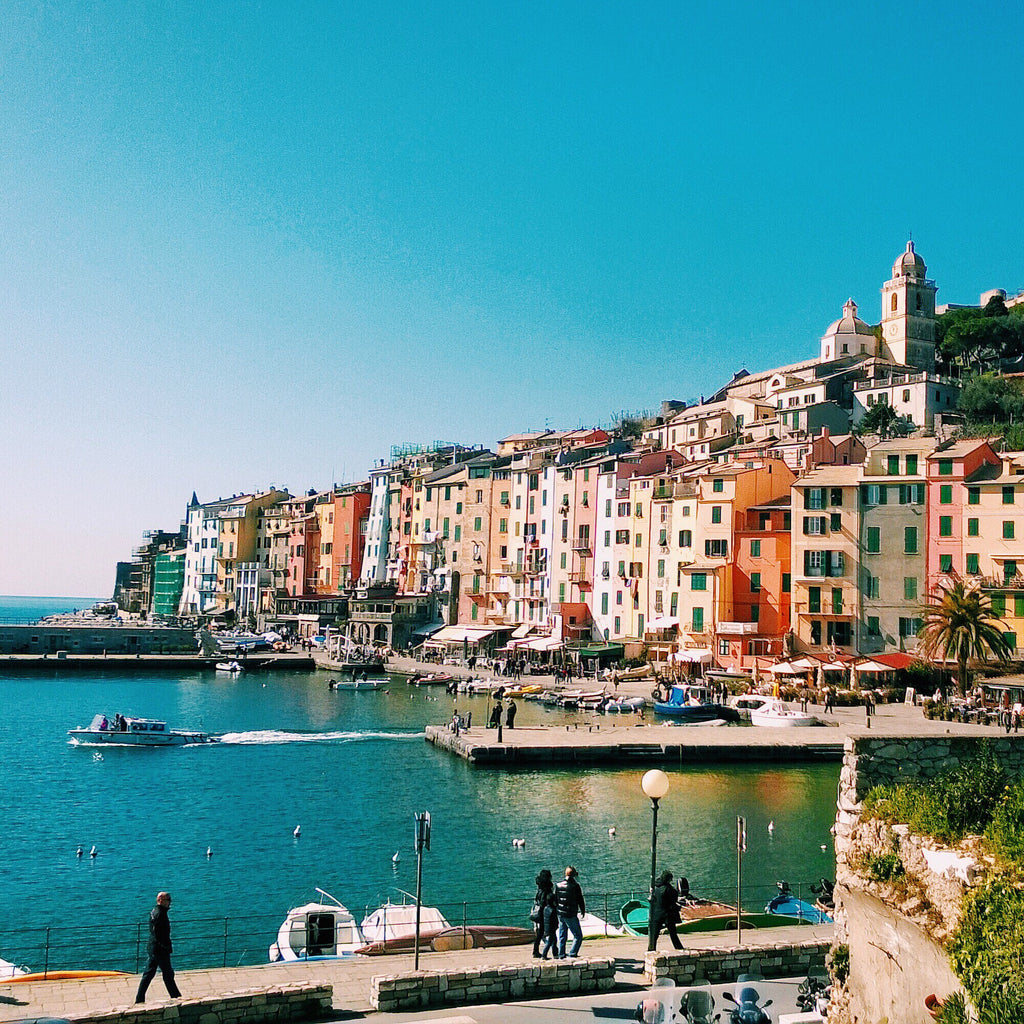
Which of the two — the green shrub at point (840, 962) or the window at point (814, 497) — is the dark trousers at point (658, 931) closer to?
the green shrub at point (840, 962)

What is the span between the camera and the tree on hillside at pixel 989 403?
316 feet

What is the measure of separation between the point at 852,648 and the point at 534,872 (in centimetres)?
4223

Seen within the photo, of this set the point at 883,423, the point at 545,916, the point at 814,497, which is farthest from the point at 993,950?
the point at 883,423

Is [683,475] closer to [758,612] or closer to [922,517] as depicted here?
[758,612]

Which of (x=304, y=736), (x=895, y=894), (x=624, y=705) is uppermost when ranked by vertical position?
(x=895, y=894)

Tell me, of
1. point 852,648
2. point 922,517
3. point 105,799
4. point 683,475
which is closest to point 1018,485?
point 922,517

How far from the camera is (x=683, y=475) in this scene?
262 feet

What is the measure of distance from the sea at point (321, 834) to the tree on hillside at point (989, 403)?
2488 inches

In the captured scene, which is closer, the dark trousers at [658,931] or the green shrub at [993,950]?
the green shrub at [993,950]

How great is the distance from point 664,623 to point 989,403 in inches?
1696

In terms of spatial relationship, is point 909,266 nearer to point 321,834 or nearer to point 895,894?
point 321,834

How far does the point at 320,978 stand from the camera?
15773 mm

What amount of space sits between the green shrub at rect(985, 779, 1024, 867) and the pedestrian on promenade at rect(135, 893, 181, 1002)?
32.6 ft

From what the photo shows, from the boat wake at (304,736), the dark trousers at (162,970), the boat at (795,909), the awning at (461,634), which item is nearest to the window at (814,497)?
the boat wake at (304,736)
